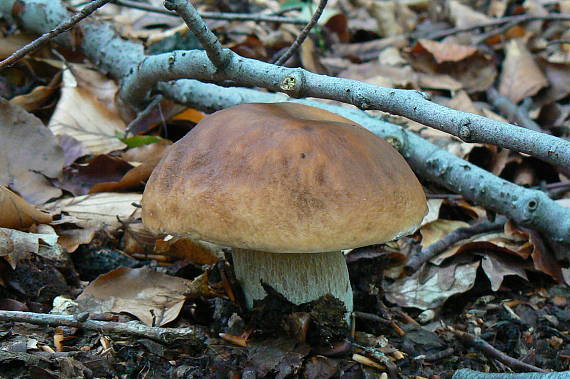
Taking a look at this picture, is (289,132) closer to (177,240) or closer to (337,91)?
(337,91)

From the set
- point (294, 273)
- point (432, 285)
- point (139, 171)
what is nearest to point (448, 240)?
point (432, 285)

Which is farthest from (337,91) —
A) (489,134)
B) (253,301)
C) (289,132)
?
(253,301)

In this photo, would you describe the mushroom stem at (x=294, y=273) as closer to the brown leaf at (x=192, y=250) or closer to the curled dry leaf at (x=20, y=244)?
the brown leaf at (x=192, y=250)

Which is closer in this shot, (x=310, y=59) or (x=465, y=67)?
(x=310, y=59)

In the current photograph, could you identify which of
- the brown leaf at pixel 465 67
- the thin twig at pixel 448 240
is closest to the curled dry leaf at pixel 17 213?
the thin twig at pixel 448 240

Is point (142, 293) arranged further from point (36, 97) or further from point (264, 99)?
point (36, 97)

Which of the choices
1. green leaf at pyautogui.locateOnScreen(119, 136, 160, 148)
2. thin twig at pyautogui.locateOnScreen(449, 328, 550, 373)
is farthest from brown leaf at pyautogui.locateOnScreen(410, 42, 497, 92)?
thin twig at pyautogui.locateOnScreen(449, 328, 550, 373)
